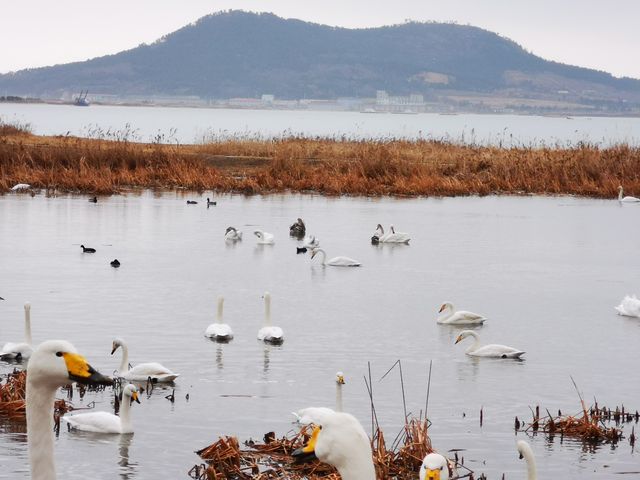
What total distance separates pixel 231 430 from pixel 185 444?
0.59 metres

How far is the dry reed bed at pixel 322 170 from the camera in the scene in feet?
119

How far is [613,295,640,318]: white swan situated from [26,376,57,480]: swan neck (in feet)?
45.9

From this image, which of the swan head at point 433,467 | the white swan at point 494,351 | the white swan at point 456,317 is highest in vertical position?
the swan head at point 433,467

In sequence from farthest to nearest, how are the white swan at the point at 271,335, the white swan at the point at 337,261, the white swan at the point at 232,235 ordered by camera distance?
the white swan at the point at 232,235 → the white swan at the point at 337,261 → the white swan at the point at 271,335

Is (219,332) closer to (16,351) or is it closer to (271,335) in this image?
(271,335)

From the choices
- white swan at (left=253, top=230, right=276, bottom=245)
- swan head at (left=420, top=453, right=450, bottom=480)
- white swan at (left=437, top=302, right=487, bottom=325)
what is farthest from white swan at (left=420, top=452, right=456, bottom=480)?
white swan at (left=253, top=230, right=276, bottom=245)

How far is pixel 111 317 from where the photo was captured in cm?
1692

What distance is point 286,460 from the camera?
396 inches

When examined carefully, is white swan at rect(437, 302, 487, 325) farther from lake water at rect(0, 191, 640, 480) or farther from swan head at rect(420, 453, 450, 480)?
swan head at rect(420, 453, 450, 480)

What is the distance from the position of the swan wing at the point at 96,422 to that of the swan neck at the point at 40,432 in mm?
5027

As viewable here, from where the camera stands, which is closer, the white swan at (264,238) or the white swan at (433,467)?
the white swan at (433,467)

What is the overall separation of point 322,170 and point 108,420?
93.9 ft

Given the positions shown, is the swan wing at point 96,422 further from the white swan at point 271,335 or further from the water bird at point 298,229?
the water bird at point 298,229

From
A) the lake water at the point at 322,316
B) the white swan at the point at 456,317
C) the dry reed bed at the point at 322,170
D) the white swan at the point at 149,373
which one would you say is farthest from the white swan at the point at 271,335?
the dry reed bed at the point at 322,170
